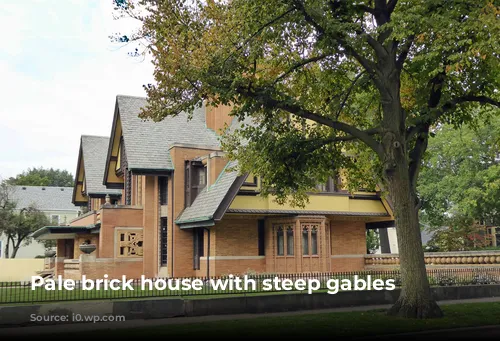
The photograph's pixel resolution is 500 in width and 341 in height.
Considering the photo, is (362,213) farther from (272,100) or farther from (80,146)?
(80,146)

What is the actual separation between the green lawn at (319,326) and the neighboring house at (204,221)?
12537 millimetres

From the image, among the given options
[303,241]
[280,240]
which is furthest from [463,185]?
[280,240]

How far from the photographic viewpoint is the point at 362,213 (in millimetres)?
32750

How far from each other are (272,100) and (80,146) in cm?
3149

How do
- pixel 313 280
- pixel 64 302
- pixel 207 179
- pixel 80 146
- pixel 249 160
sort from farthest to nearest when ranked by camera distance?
1. pixel 80 146
2. pixel 207 179
3. pixel 313 280
4. pixel 249 160
5. pixel 64 302

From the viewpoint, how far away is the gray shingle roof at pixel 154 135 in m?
32.3

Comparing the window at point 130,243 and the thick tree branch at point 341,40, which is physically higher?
the thick tree branch at point 341,40

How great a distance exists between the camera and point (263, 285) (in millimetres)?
20703

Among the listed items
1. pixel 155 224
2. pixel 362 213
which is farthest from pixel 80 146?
pixel 362 213

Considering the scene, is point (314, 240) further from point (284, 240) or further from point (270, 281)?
point (270, 281)

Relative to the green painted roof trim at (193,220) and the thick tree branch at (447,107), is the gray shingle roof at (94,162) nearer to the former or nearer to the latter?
the green painted roof trim at (193,220)

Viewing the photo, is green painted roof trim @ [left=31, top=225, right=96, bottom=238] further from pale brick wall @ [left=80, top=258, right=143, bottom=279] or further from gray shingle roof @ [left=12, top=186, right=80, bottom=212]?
gray shingle roof @ [left=12, top=186, right=80, bottom=212]

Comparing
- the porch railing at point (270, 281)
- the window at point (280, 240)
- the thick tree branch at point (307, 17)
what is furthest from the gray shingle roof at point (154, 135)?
the thick tree branch at point (307, 17)

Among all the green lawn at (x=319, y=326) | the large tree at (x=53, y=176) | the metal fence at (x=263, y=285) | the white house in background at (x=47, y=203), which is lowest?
the green lawn at (x=319, y=326)
